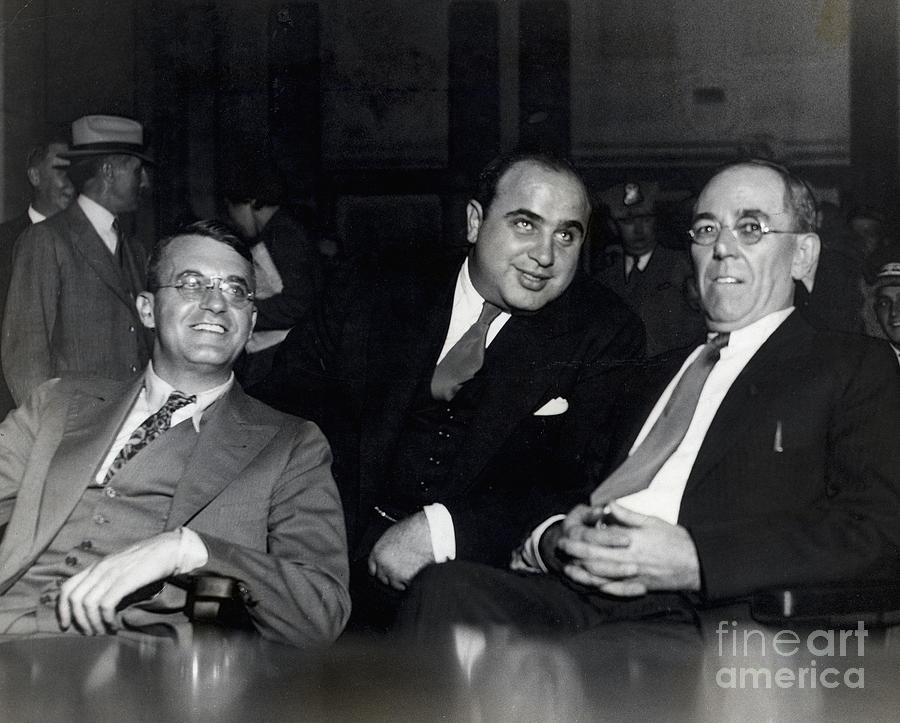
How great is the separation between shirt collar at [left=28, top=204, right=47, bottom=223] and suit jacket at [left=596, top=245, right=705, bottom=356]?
5.44 ft

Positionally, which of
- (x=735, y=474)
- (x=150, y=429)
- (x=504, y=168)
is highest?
(x=504, y=168)

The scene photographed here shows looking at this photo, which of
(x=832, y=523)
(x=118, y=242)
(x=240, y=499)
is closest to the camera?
(x=832, y=523)

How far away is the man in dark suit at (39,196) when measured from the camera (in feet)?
12.3

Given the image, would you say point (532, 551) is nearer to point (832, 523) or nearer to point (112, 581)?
point (832, 523)

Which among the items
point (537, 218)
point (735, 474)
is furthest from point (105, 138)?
point (735, 474)

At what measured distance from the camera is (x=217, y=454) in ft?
10.8

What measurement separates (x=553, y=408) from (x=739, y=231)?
2.25ft

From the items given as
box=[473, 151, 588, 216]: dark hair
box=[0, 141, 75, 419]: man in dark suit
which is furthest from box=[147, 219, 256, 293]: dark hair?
box=[473, 151, 588, 216]: dark hair

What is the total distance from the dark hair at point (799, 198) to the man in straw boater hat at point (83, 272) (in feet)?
5.87

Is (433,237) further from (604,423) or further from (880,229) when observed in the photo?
(880,229)

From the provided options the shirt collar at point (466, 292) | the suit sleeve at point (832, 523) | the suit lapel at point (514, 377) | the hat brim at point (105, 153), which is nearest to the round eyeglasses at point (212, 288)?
the hat brim at point (105, 153)

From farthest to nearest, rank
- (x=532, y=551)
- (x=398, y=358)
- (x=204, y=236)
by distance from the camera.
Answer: (x=398, y=358)
(x=204, y=236)
(x=532, y=551)

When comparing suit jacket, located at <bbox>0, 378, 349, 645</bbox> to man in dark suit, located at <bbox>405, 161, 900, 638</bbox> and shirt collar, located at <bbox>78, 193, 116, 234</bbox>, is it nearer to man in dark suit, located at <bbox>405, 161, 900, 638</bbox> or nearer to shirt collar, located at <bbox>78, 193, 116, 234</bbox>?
man in dark suit, located at <bbox>405, 161, 900, 638</bbox>

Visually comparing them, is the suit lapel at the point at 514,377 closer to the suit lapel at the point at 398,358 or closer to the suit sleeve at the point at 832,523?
the suit lapel at the point at 398,358
